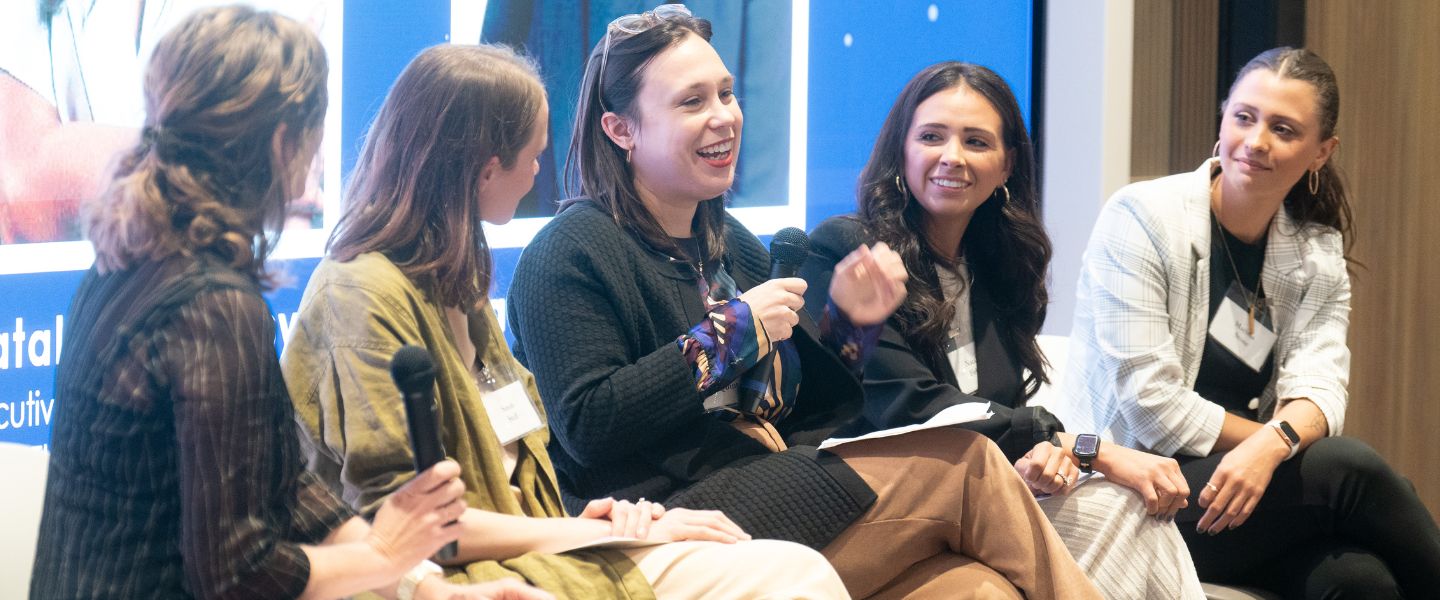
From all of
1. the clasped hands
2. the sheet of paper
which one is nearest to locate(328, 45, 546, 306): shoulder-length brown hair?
the clasped hands

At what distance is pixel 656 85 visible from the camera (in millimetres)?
2359

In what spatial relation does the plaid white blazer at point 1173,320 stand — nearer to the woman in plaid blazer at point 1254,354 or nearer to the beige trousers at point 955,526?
the woman in plaid blazer at point 1254,354

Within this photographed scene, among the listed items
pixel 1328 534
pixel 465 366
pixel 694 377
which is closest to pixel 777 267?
pixel 694 377

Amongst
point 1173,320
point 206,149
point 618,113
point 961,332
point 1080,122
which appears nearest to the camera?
point 206,149

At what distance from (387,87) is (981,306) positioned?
141cm

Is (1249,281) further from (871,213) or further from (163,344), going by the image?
(163,344)

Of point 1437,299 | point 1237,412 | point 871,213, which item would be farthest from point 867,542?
point 1437,299

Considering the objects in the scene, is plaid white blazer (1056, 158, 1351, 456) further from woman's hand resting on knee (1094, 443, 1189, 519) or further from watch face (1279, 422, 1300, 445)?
woman's hand resting on knee (1094, 443, 1189, 519)

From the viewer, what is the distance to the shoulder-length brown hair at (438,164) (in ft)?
6.07

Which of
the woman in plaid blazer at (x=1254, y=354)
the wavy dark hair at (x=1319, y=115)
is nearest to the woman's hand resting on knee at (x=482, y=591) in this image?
the woman in plaid blazer at (x=1254, y=354)

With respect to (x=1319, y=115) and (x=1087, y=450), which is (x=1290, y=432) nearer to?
(x=1087, y=450)

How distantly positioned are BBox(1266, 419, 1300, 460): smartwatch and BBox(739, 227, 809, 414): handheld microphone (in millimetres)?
1217

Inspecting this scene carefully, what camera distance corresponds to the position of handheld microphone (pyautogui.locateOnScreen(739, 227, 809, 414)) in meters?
2.29

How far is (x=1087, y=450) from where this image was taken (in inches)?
101
